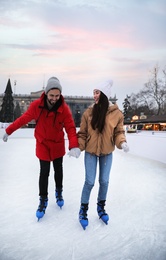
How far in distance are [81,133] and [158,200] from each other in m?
1.77

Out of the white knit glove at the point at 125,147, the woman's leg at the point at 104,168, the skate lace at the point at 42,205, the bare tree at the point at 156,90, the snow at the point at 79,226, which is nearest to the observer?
the snow at the point at 79,226

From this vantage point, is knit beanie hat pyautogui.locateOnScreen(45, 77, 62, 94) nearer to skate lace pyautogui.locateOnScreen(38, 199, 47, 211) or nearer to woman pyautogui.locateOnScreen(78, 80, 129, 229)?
woman pyautogui.locateOnScreen(78, 80, 129, 229)

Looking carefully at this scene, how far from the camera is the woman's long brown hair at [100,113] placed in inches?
92.9

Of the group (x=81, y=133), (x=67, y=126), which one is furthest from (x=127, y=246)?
(x=67, y=126)

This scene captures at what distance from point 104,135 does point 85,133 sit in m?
0.23

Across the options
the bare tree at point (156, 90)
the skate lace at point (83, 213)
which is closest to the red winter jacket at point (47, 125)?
the skate lace at point (83, 213)

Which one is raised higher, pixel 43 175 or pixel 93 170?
pixel 93 170

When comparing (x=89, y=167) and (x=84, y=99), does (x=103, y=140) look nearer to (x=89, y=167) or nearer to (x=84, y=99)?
(x=89, y=167)

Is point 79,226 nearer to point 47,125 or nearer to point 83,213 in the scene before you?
point 83,213

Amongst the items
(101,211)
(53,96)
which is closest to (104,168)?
(101,211)

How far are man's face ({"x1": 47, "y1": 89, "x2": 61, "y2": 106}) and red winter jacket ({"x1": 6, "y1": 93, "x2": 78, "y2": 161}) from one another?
9 cm

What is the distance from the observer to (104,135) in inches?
94.7

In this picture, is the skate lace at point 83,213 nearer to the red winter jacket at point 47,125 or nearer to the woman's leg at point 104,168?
the woman's leg at point 104,168

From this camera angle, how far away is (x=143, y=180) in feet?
15.3
